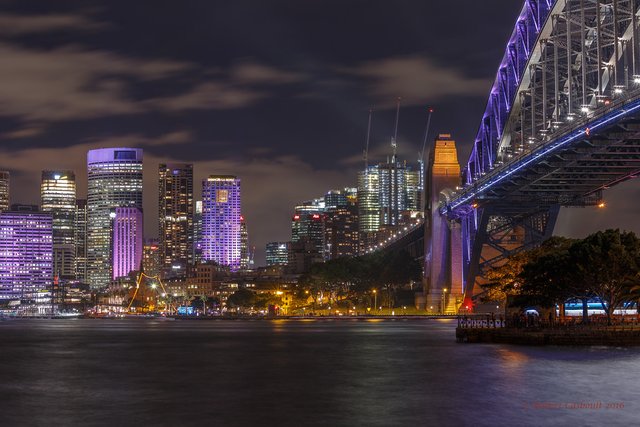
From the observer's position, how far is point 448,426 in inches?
1779

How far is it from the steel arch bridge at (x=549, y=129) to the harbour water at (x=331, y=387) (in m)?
20.6

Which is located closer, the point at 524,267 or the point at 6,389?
the point at 6,389

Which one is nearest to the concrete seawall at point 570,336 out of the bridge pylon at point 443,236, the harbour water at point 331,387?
the harbour water at point 331,387

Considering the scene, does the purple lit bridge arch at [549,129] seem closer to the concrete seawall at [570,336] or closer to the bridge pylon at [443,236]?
the bridge pylon at [443,236]

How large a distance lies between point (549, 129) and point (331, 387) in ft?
175

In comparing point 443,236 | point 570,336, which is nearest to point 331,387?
point 570,336

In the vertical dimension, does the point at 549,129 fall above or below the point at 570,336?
above

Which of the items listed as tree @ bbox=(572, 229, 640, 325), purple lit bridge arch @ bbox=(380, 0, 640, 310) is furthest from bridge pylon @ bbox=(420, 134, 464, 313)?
tree @ bbox=(572, 229, 640, 325)

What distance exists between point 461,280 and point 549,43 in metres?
56.6

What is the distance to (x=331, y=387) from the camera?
197 ft

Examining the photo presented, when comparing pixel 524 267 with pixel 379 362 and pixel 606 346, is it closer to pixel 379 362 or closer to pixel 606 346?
pixel 606 346

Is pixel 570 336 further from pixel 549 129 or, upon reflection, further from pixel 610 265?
pixel 549 129

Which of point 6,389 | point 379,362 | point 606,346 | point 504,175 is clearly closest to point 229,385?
point 6,389

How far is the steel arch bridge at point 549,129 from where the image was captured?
3642 inches
